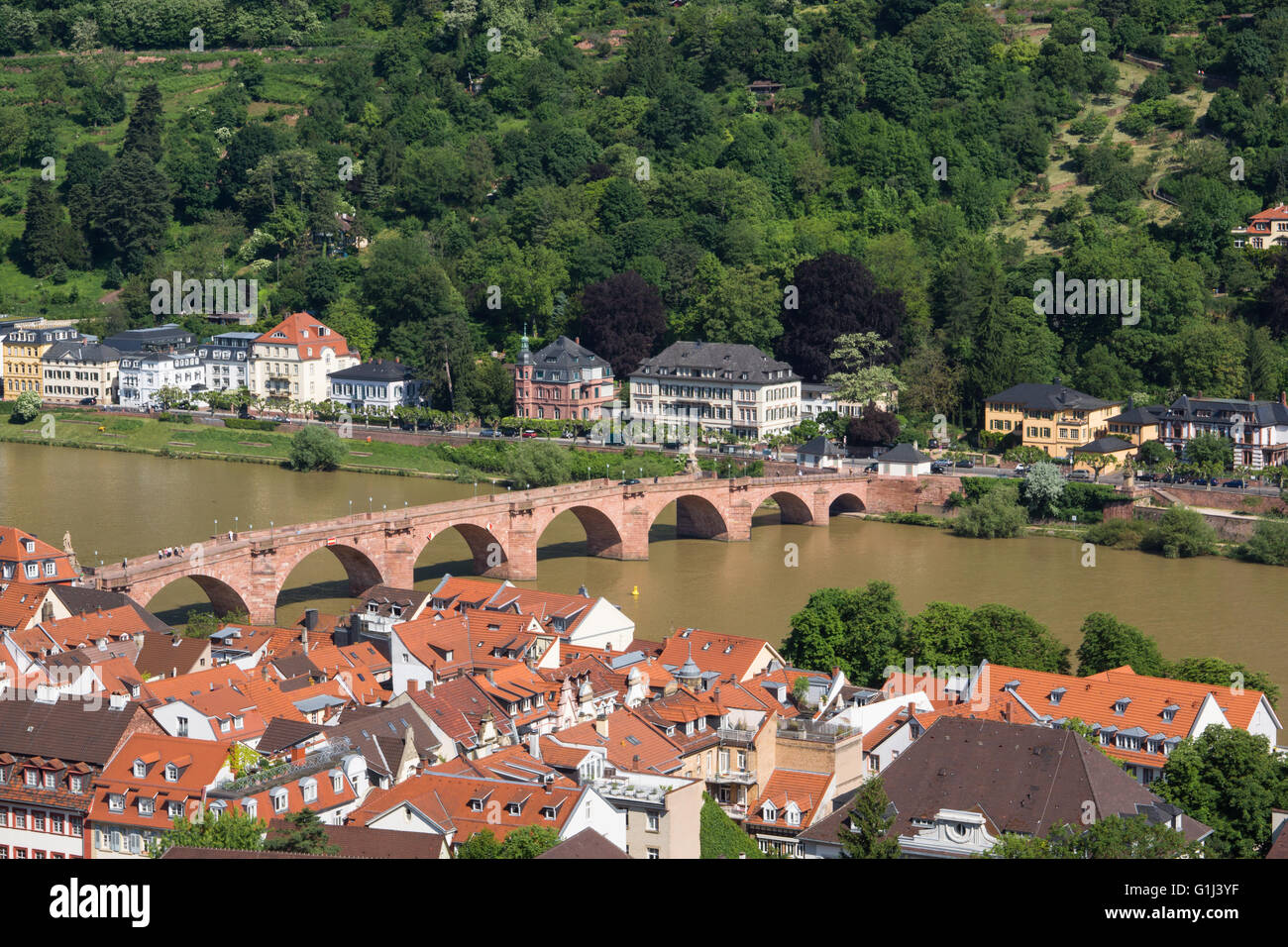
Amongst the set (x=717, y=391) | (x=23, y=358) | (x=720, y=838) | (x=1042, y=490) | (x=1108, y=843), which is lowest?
(x=720, y=838)

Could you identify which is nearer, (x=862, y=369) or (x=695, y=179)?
(x=862, y=369)

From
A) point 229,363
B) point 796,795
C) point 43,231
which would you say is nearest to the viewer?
point 796,795

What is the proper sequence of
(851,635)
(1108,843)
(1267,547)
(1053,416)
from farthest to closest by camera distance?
(1053,416) < (1267,547) < (851,635) < (1108,843)

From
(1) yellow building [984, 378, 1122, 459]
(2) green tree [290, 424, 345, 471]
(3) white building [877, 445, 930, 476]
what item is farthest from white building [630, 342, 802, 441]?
(2) green tree [290, 424, 345, 471]

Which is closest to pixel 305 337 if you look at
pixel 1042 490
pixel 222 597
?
pixel 1042 490

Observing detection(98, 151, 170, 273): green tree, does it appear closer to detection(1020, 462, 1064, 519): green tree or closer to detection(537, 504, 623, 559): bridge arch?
Result: detection(537, 504, 623, 559): bridge arch

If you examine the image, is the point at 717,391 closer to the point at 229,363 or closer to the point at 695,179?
the point at 695,179
